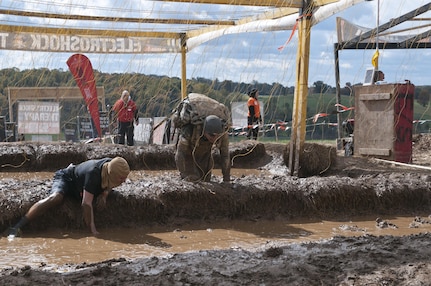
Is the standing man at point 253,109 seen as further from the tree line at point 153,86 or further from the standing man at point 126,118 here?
the tree line at point 153,86

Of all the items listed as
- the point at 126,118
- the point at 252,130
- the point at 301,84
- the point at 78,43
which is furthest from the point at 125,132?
the point at 301,84

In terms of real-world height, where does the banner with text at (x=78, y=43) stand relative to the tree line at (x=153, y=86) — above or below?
above

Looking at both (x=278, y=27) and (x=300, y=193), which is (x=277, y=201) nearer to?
(x=300, y=193)

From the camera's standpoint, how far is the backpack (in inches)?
285

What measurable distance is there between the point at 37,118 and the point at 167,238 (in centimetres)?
1066

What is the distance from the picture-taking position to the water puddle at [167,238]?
500 centimetres

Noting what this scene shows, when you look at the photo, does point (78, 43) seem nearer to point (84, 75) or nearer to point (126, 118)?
point (126, 118)

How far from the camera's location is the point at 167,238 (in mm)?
5840

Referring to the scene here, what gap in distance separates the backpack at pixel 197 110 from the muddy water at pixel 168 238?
147 centimetres

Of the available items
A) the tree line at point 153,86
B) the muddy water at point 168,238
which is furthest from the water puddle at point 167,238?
the tree line at point 153,86

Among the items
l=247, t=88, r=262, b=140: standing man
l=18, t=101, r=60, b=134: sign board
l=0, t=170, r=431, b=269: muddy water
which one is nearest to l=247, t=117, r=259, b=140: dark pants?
l=247, t=88, r=262, b=140: standing man

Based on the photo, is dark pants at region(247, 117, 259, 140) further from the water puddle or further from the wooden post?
the water puddle

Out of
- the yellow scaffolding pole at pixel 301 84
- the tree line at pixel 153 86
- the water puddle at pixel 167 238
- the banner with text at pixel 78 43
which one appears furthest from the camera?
the banner with text at pixel 78 43

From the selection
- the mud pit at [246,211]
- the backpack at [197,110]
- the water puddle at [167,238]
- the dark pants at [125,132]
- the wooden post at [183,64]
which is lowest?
the water puddle at [167,238]
